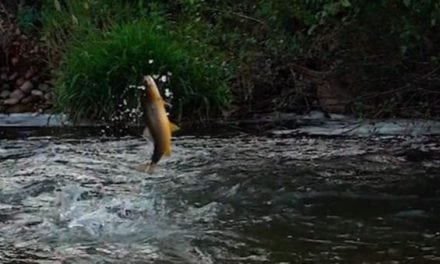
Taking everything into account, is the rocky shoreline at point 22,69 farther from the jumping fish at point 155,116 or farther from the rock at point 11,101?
the jumping fish at point 155,116

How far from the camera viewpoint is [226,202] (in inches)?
248

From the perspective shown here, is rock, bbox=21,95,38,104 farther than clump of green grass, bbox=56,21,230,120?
Yes

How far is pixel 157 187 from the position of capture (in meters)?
6.76

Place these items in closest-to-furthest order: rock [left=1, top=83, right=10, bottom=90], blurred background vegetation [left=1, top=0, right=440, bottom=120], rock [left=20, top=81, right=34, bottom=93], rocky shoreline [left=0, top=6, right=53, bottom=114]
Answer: blurred background vegetation [left=1, top=0, right=440, bottom=120]
rocky shoreline [left=0, top=6, right=53, bottom=114]
rock [left=20, top=81, right=34, bottom=93]
rock [left=1, top=83, right=10, bottom=90]

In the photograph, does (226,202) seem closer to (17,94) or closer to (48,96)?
(48,96)

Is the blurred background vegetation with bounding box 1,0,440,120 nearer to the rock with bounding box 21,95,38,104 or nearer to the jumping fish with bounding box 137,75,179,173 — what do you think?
the rock with bounding box 21,95,38,104

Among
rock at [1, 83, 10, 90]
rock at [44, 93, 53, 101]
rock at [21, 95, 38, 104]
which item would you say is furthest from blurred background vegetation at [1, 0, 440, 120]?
rock at [1, 83, 10, 90]

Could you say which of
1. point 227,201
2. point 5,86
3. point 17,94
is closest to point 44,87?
point 17,94

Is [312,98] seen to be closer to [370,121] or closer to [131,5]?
[370,121]

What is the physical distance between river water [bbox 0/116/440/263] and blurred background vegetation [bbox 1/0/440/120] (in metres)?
0.53

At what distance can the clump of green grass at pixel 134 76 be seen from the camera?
10.1 m

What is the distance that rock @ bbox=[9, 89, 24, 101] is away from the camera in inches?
484

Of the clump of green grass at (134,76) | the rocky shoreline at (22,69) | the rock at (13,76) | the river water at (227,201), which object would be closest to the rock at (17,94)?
the rocky shoreline at (22,69)

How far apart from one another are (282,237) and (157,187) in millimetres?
1529
